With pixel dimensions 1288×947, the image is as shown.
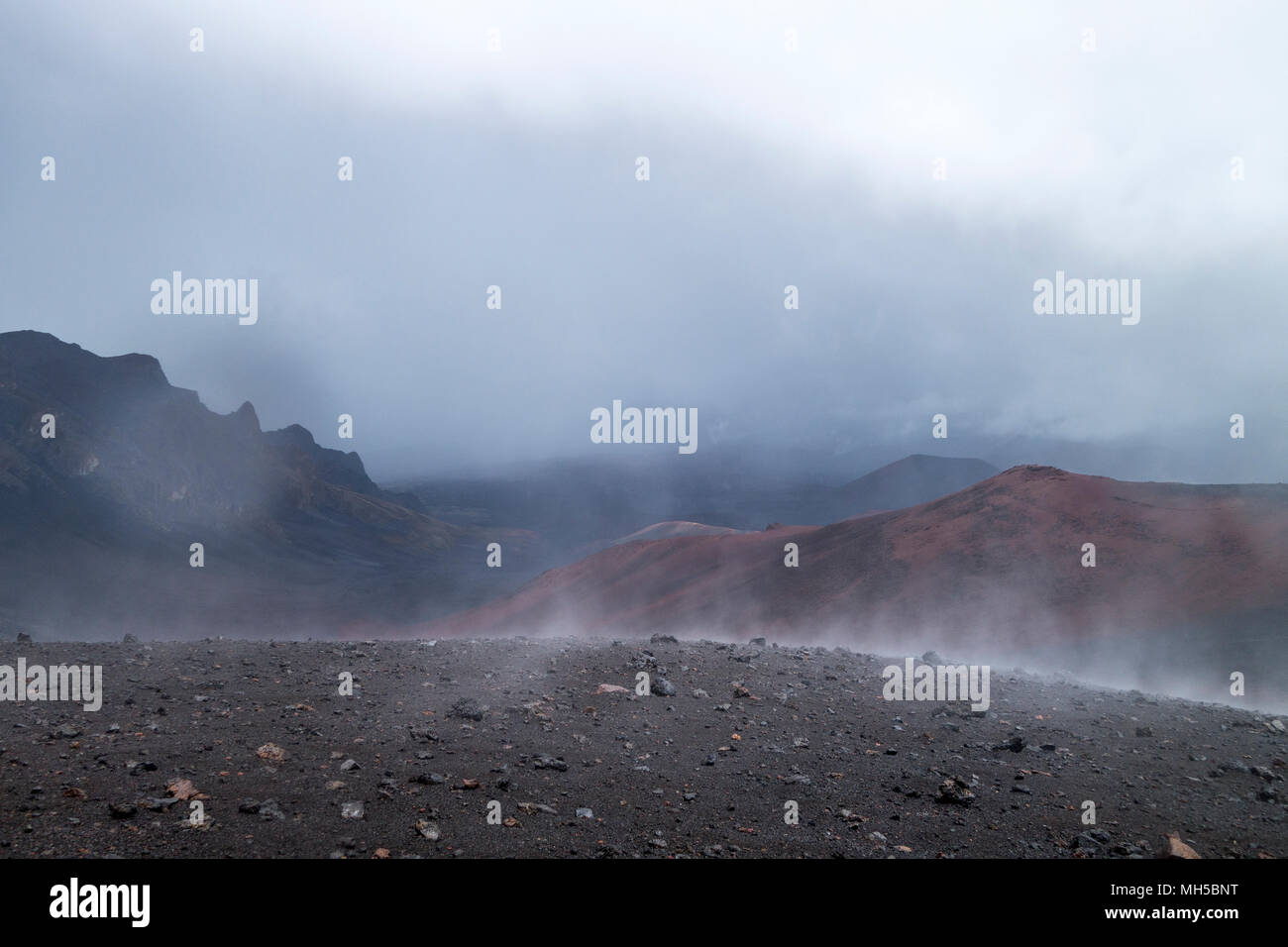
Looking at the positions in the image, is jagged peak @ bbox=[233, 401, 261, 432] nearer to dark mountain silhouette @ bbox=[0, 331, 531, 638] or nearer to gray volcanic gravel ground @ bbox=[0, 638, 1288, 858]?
dark mountain silhouette @ bbox=[0, 331, 531, 638]

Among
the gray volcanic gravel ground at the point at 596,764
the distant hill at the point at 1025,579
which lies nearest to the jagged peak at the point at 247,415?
the distant hill at the point at 1025,579

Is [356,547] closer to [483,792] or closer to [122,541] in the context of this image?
[122,541]

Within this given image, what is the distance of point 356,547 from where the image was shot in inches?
4011

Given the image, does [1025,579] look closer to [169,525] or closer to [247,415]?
[169,525]

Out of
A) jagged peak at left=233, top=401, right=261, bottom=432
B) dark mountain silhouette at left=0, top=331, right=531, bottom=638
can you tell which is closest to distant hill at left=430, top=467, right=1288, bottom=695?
dark mountain silhouette at left=0, top=331, right=531, bottom=638

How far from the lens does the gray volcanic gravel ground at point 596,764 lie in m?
7.26

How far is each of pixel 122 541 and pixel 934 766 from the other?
3435 inches

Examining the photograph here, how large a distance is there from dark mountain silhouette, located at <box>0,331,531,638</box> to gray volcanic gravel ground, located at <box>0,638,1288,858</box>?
53662 mm

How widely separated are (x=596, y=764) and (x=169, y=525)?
90.4 meters

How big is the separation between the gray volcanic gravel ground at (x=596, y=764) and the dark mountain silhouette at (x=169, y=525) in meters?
53.7

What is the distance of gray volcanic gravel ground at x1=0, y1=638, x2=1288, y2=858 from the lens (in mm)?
7258

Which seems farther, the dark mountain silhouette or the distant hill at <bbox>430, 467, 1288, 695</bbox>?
the dark mountain silhouette

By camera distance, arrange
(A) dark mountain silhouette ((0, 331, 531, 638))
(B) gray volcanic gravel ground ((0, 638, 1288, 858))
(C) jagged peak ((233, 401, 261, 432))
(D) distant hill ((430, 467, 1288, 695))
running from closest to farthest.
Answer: (B) gray volcanic gravel ground ((0, 638, 1288, 858)) < (D) distant hill ((430, 467, 1288, 695)) < (A) dark mountain silhouette ((0, 331, 531, 638)) < (C) jagged peak ((233, 401, 261, 432))
